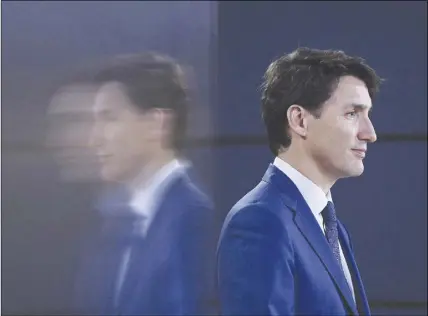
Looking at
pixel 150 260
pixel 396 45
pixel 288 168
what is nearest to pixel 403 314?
pixel 396 45

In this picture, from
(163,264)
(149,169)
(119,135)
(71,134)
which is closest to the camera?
(163,264)

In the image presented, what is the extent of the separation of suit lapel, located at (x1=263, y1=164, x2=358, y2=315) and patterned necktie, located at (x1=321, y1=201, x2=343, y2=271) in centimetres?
5

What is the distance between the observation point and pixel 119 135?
2943 millimetres

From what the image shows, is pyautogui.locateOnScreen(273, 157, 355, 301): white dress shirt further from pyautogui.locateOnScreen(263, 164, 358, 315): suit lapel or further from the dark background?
the dark background

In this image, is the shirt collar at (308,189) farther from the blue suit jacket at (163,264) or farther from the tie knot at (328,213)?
the blue suit jacket at (163,264)

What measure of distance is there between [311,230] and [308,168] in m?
0.12

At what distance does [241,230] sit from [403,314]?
6.53 feet

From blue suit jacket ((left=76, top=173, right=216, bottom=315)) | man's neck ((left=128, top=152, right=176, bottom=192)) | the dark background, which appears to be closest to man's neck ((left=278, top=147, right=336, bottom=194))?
blue suit jacket ((left=76, top=173, right=216, bottom=315))

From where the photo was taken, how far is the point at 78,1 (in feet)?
10.5

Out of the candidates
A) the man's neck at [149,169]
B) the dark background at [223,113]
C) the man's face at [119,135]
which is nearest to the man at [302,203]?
the man's neck at [149,169]

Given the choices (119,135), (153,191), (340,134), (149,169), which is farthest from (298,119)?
(119,135)

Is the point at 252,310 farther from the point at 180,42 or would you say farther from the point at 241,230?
the point at 180,42

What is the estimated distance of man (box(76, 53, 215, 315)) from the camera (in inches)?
87.5

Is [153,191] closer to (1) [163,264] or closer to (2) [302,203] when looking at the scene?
(1) [163,264]
